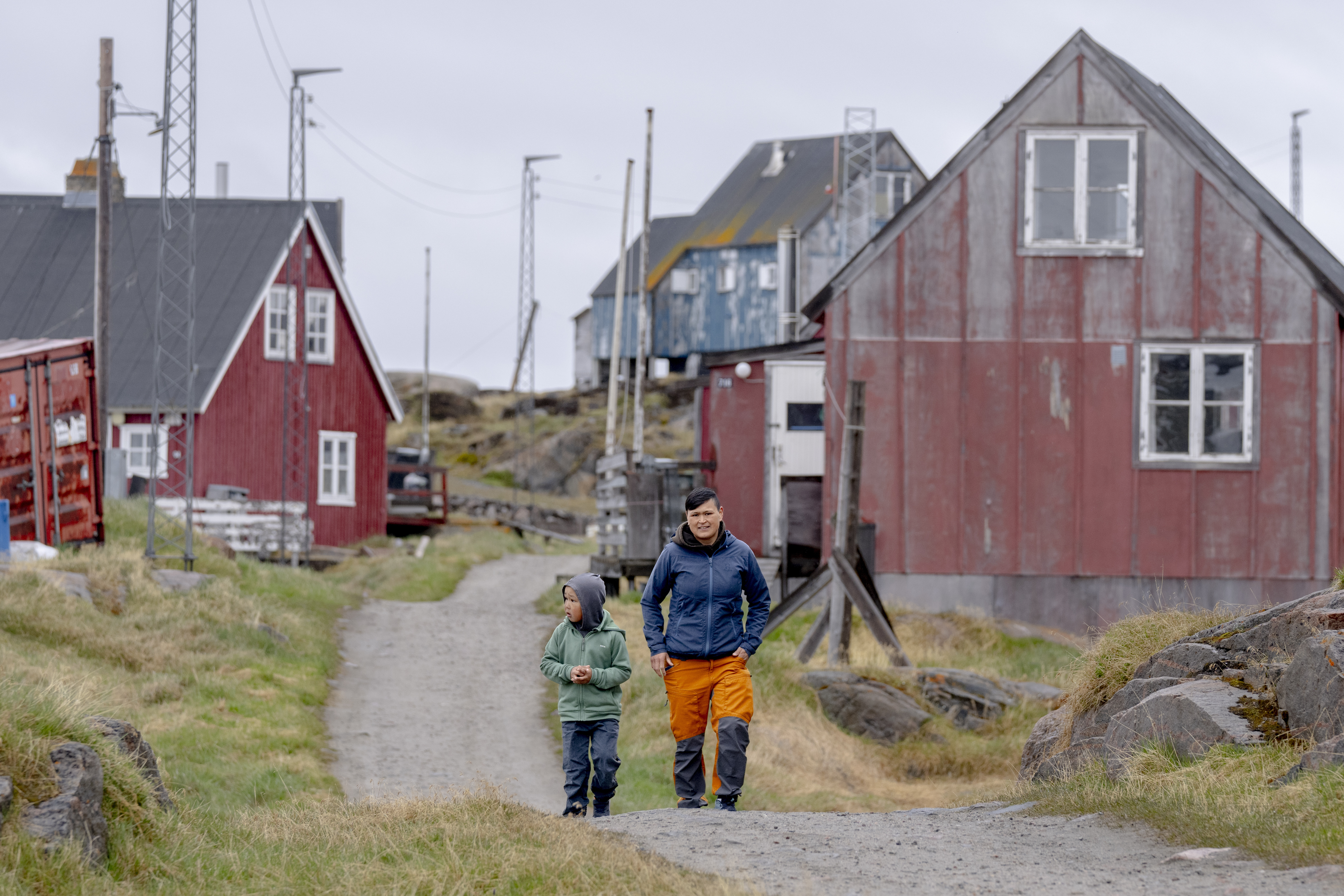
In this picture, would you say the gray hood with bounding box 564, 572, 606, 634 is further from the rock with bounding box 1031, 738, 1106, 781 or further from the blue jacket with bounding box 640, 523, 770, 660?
the rock with bounding box 1031, 738, 1106, 781

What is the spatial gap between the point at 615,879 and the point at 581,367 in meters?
54.8

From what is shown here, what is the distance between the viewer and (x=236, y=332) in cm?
2883

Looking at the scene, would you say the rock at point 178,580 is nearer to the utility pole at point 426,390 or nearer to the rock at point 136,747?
the rock at point 136,747

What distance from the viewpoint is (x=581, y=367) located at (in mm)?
59906

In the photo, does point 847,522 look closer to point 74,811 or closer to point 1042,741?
point 1042,741

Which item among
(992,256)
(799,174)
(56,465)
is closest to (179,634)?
(56,465)

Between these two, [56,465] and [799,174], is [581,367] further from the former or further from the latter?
[56,465]

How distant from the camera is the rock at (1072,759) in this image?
316 inches

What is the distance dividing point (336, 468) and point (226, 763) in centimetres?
2013

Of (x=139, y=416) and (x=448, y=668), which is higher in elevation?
(x=139, y=416)

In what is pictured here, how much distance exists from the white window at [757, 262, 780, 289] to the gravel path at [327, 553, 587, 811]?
78.1 feet

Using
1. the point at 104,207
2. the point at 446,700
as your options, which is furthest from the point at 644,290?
the point at 446,700

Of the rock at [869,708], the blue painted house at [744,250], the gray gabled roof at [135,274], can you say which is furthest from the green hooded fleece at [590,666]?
the blue painted house at [744,250]

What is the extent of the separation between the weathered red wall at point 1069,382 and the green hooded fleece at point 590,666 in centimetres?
974
